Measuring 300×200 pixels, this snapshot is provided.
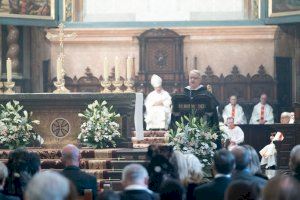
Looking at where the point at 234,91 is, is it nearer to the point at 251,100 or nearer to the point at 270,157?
the point at 251,100

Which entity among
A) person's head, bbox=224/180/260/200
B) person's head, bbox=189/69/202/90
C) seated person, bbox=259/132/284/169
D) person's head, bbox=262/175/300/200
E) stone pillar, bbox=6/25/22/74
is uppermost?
stone pillar, bbox=6/25/22/74

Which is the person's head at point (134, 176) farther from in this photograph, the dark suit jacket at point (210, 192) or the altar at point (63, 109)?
the altar at point (63, 109)

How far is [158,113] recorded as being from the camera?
20000 mm

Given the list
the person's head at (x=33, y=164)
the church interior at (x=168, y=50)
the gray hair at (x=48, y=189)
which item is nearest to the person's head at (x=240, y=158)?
the person's head at (x=33, y=164)

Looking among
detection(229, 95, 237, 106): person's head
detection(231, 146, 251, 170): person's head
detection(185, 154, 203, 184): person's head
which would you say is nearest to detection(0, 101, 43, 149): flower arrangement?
detection(185, 154, 203, 184): person's head

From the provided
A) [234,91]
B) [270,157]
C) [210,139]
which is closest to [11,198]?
[210,139]

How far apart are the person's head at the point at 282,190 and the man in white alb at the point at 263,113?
1747 centimetres

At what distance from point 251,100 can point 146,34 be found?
3.11 metres

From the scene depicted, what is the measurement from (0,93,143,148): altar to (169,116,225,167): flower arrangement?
2.06 meters

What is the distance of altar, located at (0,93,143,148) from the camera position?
586 inches

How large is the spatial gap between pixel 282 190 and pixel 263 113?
1776 cm

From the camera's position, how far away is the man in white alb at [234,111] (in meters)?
21.5

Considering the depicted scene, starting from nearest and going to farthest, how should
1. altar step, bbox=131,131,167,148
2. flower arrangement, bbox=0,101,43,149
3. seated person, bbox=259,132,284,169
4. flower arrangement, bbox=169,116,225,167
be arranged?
1. flower arrangement, bbox=169,116,225,167
2. flower arrangement, bbox=0,101,43,149
3. altar step, bbox=131,131,167,148
4. seated person, bbox=259,132,284,169

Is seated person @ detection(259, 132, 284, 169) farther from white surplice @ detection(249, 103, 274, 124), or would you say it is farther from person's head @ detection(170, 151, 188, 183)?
person's head @ detection(170, 151, 188, 183)
